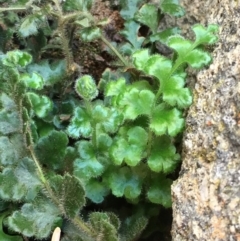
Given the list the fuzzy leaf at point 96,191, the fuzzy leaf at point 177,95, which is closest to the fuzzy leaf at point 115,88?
the fuzzy leaf at point 177,95

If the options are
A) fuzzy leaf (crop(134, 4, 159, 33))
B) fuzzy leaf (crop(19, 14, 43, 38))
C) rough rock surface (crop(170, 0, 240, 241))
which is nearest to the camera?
rough rock surface (crop(170, 0, 240, 241))

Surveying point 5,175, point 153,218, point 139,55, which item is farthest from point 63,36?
point 153,218

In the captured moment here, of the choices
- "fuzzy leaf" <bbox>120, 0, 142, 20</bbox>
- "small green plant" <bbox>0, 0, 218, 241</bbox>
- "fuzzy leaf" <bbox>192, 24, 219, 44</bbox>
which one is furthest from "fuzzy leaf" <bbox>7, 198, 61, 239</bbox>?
"fuzzy leaf" <bbox>120, 0, 142, 20</bbox>

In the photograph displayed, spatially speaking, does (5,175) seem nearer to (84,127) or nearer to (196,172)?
(84,127)

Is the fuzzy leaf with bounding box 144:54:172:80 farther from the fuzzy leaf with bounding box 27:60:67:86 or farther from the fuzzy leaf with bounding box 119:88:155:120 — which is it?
the fuzzy leaf with bounding box 27:60:67:86

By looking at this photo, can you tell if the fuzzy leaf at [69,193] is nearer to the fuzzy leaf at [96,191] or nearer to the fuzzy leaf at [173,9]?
the fuzzy leaf at [96,191]

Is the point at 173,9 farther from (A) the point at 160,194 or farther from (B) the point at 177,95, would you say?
(A) the point at 160,194
